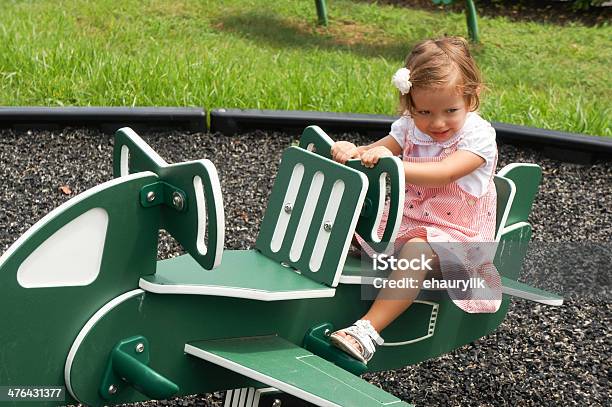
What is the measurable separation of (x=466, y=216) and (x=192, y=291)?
70cm

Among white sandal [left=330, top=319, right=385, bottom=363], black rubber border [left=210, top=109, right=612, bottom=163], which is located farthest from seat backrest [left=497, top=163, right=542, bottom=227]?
black rubber border [left=210, top=109, right=612, bottom=163]

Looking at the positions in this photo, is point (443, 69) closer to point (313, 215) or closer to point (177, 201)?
point (313, 215)

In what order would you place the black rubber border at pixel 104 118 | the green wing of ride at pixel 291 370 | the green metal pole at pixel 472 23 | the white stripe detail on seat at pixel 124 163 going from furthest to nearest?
the green metal pole at pixel 472 23 < the black rubber border at pixel 104 118 < the white stripe detail on seat at pixel 124 163 < the green wing of ride at pixel 291 370

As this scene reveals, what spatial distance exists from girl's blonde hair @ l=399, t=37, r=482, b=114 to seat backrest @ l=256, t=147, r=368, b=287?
0.29 m

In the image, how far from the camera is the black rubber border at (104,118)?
3.84 metres

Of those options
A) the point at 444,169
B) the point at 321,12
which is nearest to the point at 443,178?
the point at 444,169

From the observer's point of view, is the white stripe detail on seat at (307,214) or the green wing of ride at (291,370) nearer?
the green wing of ride at (291,370)

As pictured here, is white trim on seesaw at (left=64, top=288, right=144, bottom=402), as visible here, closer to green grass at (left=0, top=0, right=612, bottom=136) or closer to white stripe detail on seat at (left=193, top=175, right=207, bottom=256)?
white stripe detail on seat at (left=193, top=175, right=207, bottom=256)

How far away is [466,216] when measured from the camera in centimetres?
222

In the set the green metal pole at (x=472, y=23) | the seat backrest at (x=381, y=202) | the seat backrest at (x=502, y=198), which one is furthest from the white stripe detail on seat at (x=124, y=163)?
the green metal pole at (x=472, y=23)

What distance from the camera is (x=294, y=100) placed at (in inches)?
166

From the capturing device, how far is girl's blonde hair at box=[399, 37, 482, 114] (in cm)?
212

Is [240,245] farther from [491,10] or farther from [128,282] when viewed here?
[491,10]

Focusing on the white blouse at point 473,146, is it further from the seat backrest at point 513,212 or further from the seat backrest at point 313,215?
the seat backrest at point 313,215
